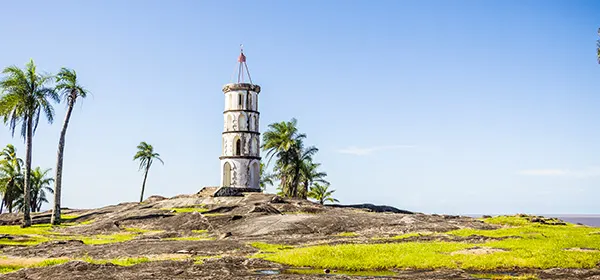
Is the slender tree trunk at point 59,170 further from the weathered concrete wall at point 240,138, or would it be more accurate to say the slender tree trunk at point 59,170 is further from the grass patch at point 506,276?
the grass patch at point 506,276

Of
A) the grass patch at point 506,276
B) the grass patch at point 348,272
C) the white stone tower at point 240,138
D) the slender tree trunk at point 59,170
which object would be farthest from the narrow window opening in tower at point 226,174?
the grass patch at point 506,276

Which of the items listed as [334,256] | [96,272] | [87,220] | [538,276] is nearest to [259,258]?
[334,256]

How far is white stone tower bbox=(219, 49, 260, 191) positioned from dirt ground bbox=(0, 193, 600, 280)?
8.34 meters

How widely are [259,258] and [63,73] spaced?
4319 cm

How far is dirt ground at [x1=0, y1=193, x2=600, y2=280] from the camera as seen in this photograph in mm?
23828

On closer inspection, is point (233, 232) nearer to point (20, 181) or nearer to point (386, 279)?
point (386, 279)

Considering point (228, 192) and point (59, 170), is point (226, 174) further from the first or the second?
point (59, 170)

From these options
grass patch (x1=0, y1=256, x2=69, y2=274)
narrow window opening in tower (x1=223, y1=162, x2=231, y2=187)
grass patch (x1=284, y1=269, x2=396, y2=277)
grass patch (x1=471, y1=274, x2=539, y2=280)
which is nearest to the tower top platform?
narrow window opening in tower (x1=223, y1=162, x2=231, y2=187)

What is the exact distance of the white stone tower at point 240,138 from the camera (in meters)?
78.9

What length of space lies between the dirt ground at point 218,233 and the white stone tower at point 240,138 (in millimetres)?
8340

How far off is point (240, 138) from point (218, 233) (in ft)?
104

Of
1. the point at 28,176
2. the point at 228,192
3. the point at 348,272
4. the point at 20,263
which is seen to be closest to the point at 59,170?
the point at 28,176

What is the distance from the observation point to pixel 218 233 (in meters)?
48.6

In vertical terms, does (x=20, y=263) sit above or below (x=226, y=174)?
below
